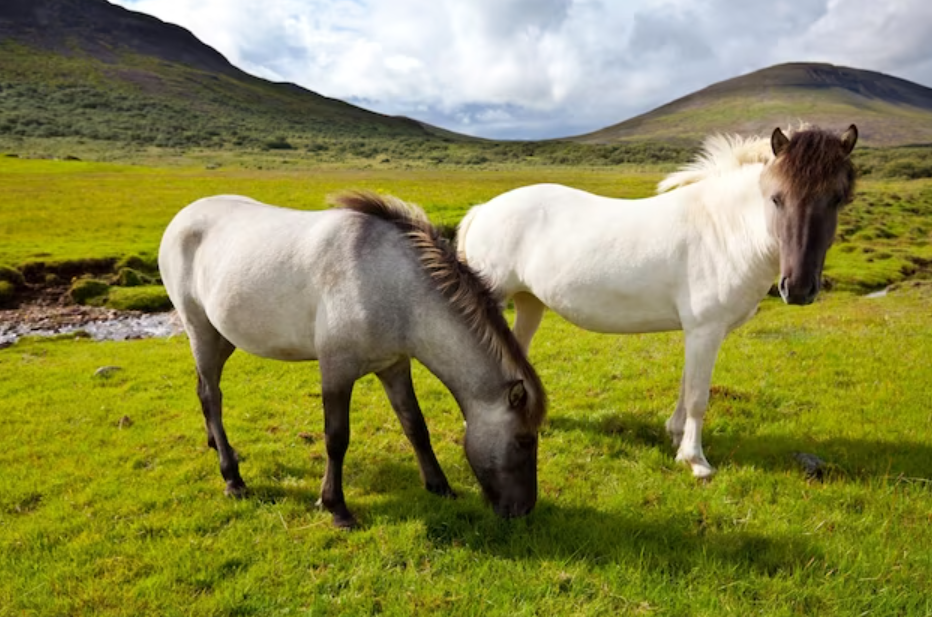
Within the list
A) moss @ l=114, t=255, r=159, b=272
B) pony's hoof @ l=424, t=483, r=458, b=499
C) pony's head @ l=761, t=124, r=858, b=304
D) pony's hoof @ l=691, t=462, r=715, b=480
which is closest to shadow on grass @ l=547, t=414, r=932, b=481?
pony's hoof @ l=691, t=462, r=715, b=480

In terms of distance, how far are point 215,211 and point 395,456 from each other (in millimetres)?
3296

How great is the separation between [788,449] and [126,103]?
166941 millimetres

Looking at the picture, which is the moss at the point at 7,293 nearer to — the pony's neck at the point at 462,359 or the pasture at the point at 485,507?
the pasture at the point at 485,507

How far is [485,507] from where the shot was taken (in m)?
5.18

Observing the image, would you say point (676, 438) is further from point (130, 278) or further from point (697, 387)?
point (130, 278)

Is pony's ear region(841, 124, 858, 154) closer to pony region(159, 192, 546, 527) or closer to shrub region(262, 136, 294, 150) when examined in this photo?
pony region(159, 192, 546, 527)

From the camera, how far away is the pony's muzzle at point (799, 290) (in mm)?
4715

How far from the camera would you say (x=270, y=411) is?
26.9 feet

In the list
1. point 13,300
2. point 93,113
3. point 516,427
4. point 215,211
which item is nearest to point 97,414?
point 215,211

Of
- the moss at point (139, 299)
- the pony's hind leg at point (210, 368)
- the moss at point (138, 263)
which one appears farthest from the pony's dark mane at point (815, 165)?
the moss at point (138, 263)

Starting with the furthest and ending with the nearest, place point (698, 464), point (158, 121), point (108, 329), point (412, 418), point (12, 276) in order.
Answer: point (158, 121) < point (12, 276) < point (108, 329) < point (698, 464) < point (412, 418)

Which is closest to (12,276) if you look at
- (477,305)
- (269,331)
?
(269,331)

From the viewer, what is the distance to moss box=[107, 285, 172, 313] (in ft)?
57.9

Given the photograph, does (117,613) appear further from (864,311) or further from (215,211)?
(864,311)
